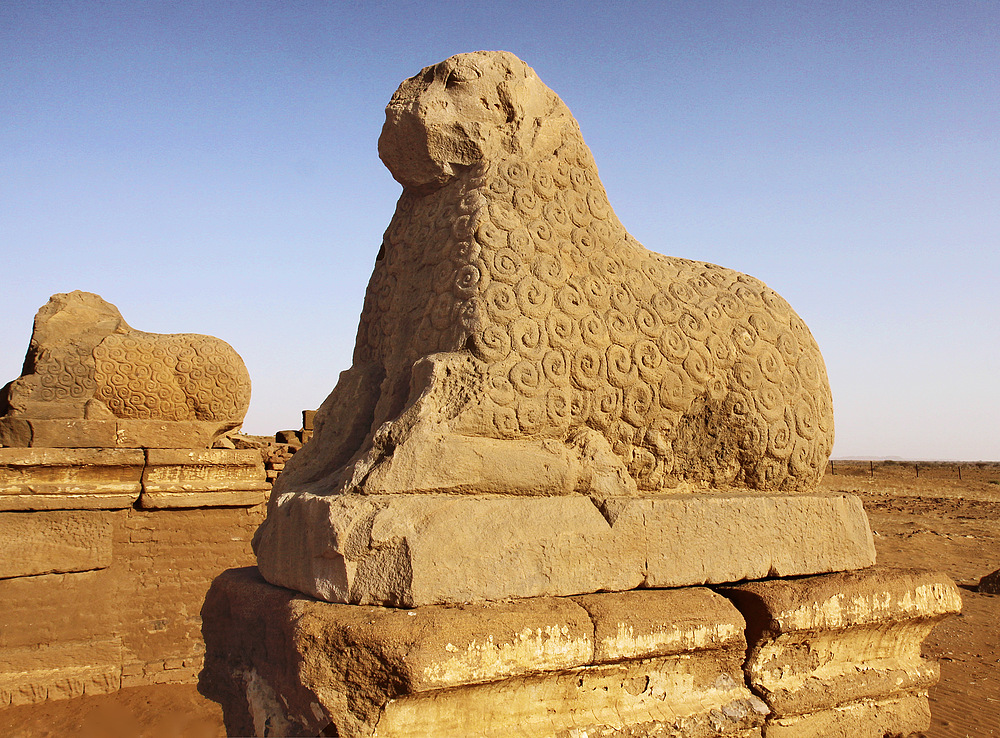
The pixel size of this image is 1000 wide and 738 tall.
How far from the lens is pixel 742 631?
2258mm

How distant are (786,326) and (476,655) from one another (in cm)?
184

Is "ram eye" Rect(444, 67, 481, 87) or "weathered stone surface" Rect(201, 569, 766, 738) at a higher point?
"ram eye" Rect(444, 67, 481, 87)

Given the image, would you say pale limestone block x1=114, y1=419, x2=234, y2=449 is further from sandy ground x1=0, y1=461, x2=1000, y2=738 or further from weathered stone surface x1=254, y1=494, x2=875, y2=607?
weathered stone surface x1=254, y1=494, x2=875, y2=607

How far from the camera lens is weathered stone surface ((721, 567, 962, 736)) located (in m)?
2.32

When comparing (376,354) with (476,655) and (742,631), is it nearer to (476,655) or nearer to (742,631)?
(476,655)

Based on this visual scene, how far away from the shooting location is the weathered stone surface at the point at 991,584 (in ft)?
22.0

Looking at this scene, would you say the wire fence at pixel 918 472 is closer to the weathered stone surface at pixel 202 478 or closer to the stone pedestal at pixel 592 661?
the weathered stone surface at pixel 202 478

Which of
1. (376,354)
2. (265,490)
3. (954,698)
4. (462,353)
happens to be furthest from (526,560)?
(265,490)

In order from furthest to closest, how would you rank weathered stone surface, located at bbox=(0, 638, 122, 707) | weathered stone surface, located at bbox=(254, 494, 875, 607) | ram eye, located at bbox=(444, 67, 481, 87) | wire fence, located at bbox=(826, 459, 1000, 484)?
wire fence, located at bbox=(826, 459, 1000, 484)
weathered stone surface, located at bbox=(0, 638, 122, 707)
ram eye, located at bbox=(444, 67, 481, 87)
weathered stone surface, located at bbox=(254, 494, 875, 607)

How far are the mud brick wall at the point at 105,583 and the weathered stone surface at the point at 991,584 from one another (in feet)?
22.1

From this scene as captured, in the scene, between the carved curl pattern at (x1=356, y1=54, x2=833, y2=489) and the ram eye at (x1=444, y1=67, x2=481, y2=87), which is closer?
the carved curl pattern at (x1=356, y1=54, x2=833, y2=489)

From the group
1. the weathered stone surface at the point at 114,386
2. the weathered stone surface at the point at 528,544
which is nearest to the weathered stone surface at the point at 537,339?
the weathered stone surface at the point at 528,544

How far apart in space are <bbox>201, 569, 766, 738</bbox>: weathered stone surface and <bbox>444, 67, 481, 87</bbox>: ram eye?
1919 mm

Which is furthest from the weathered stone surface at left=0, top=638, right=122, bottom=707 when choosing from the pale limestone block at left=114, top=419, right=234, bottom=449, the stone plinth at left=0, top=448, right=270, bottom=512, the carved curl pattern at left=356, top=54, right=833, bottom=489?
the carved curl pattern at left=356, top=54, right=833, bottom=489
